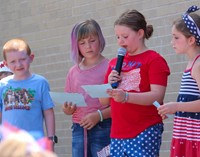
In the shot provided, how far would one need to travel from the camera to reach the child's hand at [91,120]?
15.1ft

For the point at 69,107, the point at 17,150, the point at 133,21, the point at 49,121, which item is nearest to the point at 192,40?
the point at 133,21

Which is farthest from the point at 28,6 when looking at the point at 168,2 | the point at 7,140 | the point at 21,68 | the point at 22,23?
the point at 7,140

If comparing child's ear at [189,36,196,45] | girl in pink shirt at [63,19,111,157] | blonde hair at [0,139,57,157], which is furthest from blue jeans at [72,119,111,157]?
blonde hair at [0,139,57,157]

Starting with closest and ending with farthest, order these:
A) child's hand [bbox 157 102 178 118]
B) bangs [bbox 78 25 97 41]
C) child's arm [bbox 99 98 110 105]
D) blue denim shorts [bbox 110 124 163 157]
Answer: child's hand [bbox 157 102 178 118] → blue denim shorts [bbox 110 124 163 157] → child's arm [bbox 99 98 110 105] → bangs [bbox 78 25 97 41]

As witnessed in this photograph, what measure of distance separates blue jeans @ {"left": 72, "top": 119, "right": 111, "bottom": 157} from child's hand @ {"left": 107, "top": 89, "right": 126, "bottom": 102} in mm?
672

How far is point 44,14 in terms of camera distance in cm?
794

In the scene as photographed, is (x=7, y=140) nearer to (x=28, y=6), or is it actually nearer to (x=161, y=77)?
(x=161, y=77)

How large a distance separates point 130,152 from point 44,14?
413 centimetres

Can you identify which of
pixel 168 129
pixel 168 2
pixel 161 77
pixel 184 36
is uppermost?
pixel 168 2

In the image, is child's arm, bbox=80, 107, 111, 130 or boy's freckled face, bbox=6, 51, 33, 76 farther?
boy's freckled face, bbox=6, 51, 33, 76

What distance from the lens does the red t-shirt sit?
4.23 metres

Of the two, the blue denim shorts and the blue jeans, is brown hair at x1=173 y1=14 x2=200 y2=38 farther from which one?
the blue jeans

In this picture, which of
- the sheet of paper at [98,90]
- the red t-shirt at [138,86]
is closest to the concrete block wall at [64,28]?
the red t-shirt at [138,86]

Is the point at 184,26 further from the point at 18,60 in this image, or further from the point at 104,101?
the point at 18,60
